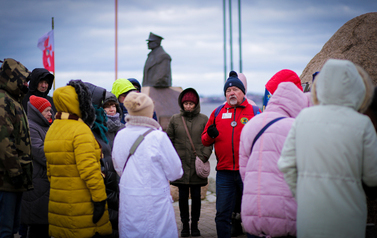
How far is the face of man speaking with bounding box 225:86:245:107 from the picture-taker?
412cm

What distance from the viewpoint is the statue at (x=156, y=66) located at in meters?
10.6

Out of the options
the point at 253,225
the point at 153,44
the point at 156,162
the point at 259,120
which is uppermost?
the point at 153,44

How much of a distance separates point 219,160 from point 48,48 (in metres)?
12.9

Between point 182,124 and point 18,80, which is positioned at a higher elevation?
point 18,80

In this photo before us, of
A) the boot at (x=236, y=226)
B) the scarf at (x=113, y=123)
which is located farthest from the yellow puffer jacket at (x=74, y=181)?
the boot at (x=236, y=226)

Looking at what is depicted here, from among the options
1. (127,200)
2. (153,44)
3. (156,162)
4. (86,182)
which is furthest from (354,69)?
(153,44)

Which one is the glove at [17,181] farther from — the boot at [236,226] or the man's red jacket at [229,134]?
the boot at [236,226]

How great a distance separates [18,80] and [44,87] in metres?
1.40

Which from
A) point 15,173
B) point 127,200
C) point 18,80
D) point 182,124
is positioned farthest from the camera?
point 182,124

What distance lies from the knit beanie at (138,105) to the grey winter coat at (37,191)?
1.33m

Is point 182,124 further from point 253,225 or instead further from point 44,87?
point 253,225

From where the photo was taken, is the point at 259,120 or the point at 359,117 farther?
the point at 259,120

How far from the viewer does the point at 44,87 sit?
4.58 meters

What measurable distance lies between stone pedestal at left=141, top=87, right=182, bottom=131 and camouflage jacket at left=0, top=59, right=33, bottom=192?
6.75 meters
